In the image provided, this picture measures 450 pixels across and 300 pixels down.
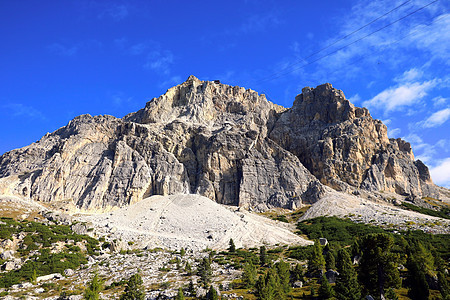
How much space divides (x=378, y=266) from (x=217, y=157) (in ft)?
311

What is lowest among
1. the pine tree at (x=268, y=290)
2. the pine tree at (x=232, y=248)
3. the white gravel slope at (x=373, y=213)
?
the pine tree at (x=268, y=290)

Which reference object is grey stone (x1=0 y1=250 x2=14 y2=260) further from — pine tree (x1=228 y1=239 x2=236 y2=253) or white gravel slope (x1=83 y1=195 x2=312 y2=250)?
pine tree (x1=228 y1=239 x2=236 y2=253)

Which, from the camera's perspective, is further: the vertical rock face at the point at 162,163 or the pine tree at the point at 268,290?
the vertical rock face at the point at 162,163

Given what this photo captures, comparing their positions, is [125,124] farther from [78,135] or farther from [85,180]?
[85,180]

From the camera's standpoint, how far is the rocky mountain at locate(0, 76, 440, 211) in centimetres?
11150

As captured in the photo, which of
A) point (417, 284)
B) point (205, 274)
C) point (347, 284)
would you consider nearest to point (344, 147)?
point (417, 284)

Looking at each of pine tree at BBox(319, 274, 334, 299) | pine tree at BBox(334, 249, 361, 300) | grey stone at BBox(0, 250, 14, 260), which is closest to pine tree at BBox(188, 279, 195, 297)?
pine tree at BBox(319, 274, 334, 299)

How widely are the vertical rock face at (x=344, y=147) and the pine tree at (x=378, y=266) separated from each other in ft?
292

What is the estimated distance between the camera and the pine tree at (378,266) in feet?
112

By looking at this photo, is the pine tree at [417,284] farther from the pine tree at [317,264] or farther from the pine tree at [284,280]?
the pine tree at [284,280]

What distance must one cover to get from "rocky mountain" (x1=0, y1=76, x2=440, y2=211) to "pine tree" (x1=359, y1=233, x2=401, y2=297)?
7635cm

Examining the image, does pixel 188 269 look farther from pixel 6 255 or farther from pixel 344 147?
pixel 344 147

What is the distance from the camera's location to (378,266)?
114ft

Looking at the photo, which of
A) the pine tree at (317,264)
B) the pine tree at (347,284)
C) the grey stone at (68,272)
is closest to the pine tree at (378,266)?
the pine tree at (347,284)
